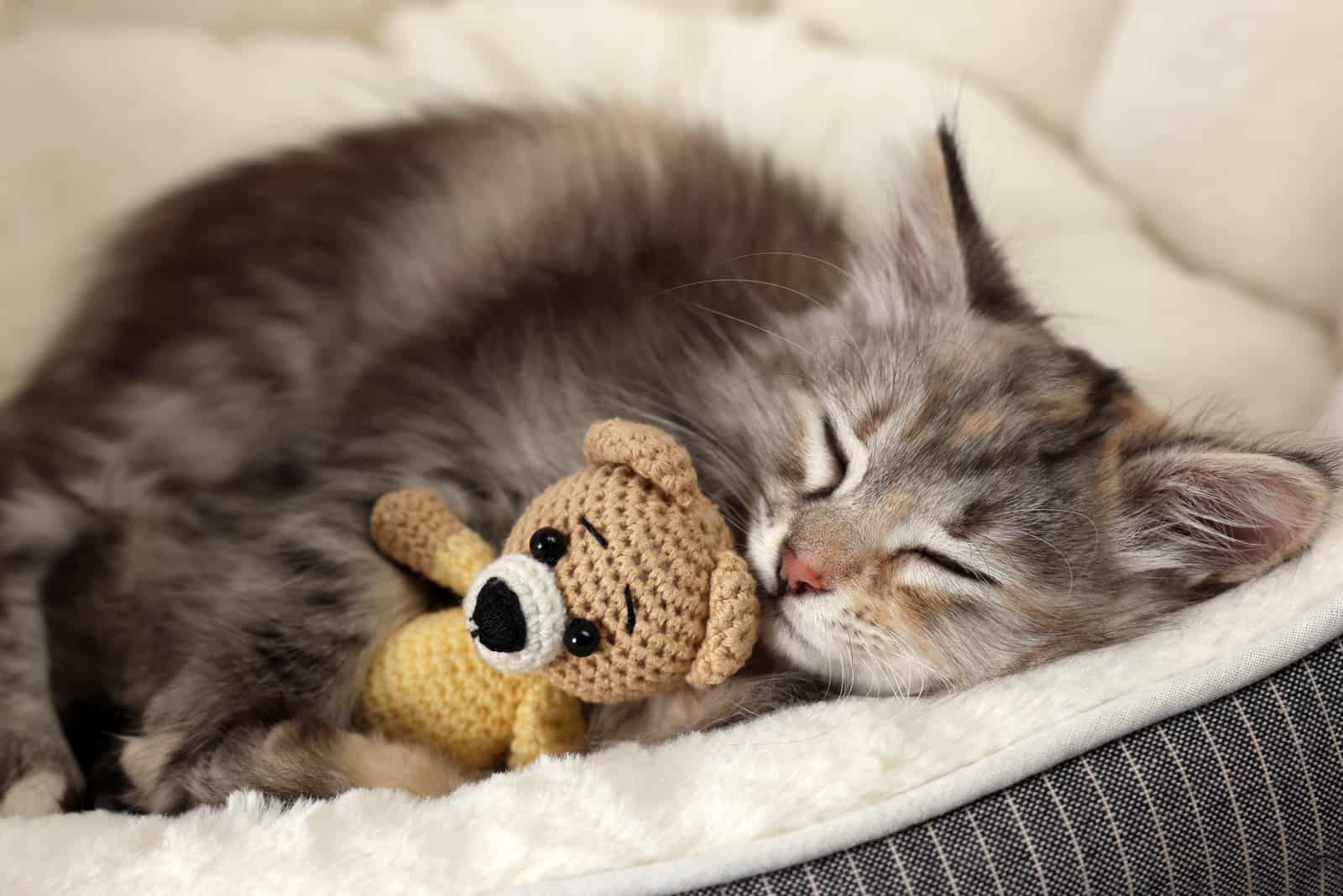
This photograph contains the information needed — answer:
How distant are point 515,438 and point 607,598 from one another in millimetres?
503

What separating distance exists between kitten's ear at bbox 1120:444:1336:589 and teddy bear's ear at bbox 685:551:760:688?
1.59 feet

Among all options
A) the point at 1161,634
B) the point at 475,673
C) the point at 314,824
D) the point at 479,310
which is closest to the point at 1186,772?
the point at 1161,634

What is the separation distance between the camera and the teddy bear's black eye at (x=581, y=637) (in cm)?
110

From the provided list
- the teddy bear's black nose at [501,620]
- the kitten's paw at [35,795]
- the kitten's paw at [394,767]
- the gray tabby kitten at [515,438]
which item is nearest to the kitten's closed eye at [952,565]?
the gray tabby kitten at [515,438]

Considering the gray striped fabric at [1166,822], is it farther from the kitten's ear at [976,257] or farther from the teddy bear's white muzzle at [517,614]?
the kitten's ear at [976,257]

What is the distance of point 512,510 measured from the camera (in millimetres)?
1527

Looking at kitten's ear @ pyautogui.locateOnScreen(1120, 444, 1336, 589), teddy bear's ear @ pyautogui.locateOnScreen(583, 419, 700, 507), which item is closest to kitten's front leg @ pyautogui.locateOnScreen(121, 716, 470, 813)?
teddy bear's ear @ pyautogui.locateOnScreen(583, 419, 700, 507)

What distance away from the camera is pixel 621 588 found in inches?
43.3

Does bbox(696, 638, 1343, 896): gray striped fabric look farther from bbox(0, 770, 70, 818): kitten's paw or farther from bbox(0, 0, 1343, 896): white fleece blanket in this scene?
bbox(0, 770, 70, 818): kitten's paw

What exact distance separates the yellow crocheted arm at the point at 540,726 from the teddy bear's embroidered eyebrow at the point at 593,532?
0.26 metres

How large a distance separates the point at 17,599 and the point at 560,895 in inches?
39.5

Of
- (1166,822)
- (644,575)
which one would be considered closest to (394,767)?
(644,575)

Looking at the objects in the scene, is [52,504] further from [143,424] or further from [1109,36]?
[1109,36]

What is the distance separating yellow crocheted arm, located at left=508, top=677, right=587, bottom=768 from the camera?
1.28 meters
